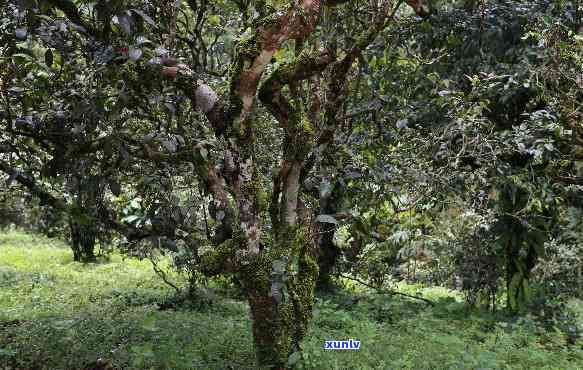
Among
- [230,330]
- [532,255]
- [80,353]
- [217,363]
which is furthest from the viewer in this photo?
[532,255]

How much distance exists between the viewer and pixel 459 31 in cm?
609

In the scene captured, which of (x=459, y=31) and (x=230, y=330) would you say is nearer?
(x=230, y=330)

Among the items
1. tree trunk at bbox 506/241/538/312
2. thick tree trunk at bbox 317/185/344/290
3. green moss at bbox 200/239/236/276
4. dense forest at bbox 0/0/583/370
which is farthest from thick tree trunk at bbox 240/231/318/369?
tree trunk at bbox 506/241/538/312

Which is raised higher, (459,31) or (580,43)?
(459,31)

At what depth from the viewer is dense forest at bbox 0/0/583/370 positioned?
3.24m

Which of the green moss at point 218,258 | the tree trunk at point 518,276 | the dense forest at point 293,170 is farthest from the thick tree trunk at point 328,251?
the green moss at point 218,258

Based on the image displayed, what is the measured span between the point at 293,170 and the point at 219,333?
2.20 meters

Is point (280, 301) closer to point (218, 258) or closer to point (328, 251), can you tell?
point (218, 258)

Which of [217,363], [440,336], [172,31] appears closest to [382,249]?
[440,336]

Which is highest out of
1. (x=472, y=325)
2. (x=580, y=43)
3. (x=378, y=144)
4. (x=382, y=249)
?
(x=580, y=43)

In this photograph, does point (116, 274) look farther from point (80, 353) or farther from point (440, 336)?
point (440, 336)

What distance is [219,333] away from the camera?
496 centimetres

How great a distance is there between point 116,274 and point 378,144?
689 centimetres

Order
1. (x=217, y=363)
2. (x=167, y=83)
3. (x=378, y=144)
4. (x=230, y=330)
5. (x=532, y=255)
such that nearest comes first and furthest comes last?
(x=167, y=83)
(x=217, y=363)
(x=378, y=144)
(x=230, y=330)
(x=532, y=255)
